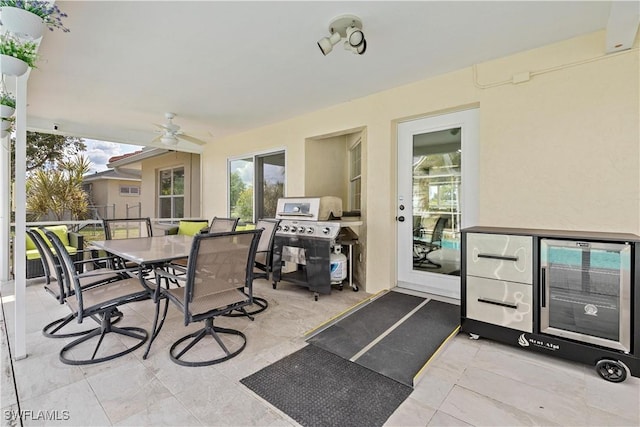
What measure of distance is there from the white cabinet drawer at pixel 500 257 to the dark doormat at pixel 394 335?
620mm

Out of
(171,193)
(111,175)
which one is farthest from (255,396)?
(111,175)

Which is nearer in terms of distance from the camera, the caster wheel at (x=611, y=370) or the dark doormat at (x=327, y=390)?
the dark doormat at (x=327, y=390)

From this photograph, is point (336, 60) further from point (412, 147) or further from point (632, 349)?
point (632, 349)

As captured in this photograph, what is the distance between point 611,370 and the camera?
1.90 metres

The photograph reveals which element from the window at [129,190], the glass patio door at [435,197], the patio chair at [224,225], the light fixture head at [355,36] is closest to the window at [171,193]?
the window at [129,190]

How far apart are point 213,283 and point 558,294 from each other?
2.53 m

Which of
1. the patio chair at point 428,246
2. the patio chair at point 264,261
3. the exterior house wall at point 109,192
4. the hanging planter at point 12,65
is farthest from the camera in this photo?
the exterior house wall at point 109,192

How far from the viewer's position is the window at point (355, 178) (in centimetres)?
492

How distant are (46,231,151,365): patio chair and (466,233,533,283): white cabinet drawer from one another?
2.69m

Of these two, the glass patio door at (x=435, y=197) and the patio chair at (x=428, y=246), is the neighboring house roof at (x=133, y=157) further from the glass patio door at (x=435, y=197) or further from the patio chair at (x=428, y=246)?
the patio chair at (x=428, y=246)

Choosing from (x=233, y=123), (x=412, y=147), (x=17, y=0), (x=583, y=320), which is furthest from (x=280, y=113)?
(x=583, y=320)

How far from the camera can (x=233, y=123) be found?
5027 millimetres

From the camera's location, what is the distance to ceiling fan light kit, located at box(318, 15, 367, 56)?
2156mm

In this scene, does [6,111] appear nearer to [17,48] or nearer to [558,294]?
[17,48]
